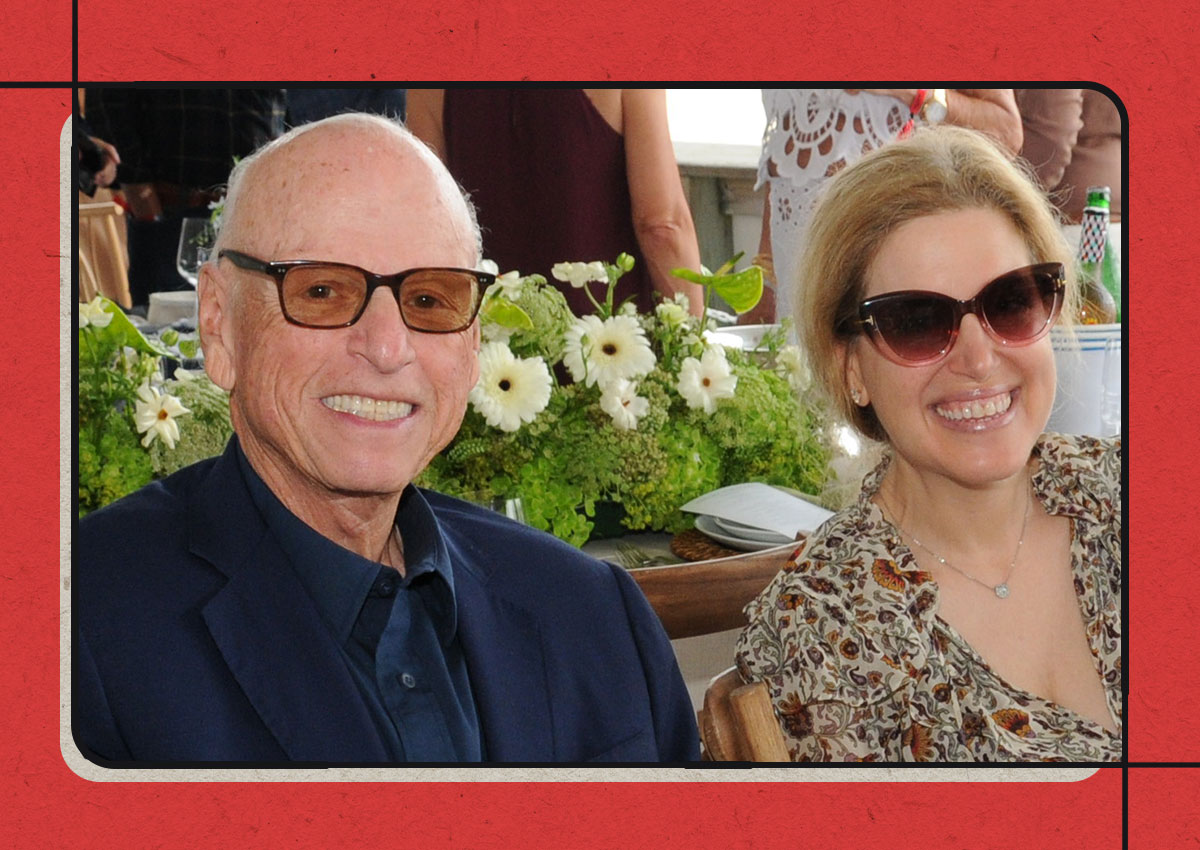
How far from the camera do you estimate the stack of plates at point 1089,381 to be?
1.26 m

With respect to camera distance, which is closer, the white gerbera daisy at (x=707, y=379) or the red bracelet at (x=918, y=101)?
the red bracelet at (x=918, y=101)

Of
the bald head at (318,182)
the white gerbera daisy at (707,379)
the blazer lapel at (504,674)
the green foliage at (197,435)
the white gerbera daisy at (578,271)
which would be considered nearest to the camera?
the bald head at (318,182)

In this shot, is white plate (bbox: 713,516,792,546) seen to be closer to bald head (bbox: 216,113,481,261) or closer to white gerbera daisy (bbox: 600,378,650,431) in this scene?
white gerbera daisy (bbox: 600,378,650,431)

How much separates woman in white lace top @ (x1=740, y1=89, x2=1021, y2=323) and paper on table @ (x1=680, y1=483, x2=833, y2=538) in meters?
0.23

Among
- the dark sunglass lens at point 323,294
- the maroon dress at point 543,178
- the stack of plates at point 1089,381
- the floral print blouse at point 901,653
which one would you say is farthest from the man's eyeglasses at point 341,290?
the stack of plates at point 1089,381

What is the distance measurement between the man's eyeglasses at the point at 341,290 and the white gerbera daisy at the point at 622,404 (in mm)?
400

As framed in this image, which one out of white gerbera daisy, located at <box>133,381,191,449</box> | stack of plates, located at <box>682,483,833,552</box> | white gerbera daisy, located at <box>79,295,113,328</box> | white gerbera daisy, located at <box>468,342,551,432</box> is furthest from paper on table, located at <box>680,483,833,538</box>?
white gerbera daisy, located at <box>79,295,113,328</box>

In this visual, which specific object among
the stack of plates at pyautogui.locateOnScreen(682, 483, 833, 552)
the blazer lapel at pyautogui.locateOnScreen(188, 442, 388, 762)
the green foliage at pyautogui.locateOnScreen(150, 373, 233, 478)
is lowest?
the blazer lapel at pyautogui.locateOnScreen(188, 442, 388, 762)

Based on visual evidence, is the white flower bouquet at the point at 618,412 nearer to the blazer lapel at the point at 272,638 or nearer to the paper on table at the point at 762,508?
the paper on table at the point at 762,508

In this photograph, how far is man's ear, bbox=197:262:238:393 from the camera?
1.16 m

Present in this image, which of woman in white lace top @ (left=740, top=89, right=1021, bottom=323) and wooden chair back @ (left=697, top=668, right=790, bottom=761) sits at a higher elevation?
woman in white lace top @ (left=740, top=89, right=1021, bottom=323)
